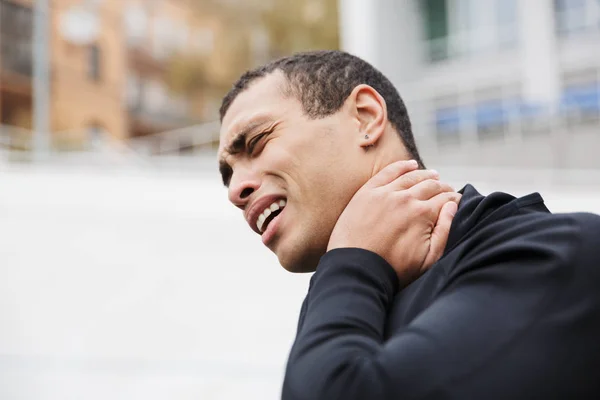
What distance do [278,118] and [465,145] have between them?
11327mm

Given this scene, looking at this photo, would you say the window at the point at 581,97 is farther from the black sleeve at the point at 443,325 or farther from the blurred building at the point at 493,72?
the black sleeve at the point at 443,325

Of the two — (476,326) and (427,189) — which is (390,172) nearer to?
(427,189)

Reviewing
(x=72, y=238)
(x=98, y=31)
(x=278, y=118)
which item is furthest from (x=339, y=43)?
(x=278, y=118)

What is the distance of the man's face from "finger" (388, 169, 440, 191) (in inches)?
4.7

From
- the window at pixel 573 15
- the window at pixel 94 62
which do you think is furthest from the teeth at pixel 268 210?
the window at pixel 94 62

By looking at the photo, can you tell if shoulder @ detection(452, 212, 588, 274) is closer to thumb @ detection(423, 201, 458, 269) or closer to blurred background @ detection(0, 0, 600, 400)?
thumb @ detection(423, 201, 458, 269)

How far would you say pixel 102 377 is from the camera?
20.7 feet

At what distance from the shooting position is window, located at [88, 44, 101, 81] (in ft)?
92.7

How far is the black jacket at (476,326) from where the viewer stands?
114 cm

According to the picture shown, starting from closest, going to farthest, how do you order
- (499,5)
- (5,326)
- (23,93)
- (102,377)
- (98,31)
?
(102,377)
(5,326)
(499,5)
(23,93)
(98,31)

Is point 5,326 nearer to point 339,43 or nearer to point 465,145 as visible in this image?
point 465,145

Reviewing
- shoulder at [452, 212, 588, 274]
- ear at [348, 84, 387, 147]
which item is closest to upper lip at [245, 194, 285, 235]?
ear at [348, 84, 387, 147]

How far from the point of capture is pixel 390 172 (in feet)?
4.97

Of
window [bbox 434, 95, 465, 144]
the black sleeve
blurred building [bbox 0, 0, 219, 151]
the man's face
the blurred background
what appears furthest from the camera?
blurred building [bbox 0, 0, 219, 151]
